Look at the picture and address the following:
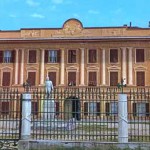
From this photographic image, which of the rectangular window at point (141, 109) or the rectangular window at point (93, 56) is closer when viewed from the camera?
the rectangular window at point (141, 109)

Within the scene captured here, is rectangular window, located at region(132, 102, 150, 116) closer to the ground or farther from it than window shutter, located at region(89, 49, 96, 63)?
closer to the ground

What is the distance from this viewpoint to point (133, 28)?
49.3 m

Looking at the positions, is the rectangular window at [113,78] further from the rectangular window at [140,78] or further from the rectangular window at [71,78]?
the rectangular window at [71,78]

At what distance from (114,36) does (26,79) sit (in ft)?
38.8

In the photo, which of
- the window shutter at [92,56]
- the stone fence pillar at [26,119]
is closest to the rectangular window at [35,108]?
the stone fence pillar at [26,119]

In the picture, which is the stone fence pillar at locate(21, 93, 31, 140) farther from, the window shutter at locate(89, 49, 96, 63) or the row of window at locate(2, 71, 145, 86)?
the window shutter at locate(89, 49, 96, 63)

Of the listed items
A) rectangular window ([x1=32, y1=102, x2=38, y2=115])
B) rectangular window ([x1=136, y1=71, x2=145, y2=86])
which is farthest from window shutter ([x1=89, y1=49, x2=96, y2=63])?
rectangular window ([x1=32, y1=102, x2=38, y2=115])

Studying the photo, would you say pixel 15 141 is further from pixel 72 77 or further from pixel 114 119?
pixel 72 77

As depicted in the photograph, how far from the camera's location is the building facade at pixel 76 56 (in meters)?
48.3

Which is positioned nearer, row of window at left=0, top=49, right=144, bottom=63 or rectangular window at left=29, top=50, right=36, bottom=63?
row of window at left=0, top=49, right=144, bottom=63

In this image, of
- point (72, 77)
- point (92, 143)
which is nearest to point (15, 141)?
point (92, 143)

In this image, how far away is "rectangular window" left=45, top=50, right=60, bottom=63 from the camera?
49625 mm

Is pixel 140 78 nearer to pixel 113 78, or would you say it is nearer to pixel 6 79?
pixel 113 78

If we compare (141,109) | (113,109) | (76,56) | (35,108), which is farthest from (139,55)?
(35,108)
